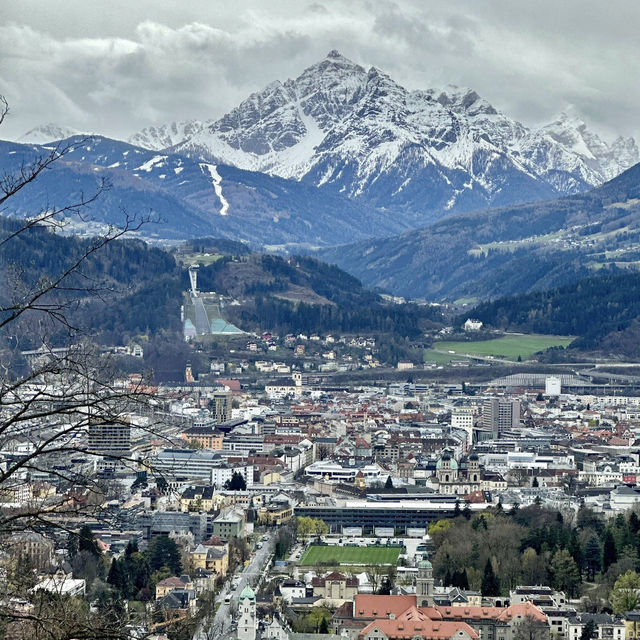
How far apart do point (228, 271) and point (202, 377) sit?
36492mm

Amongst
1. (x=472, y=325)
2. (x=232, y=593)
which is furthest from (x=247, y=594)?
(x=472, y=325)

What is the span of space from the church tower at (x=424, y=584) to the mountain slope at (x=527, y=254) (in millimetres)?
110110

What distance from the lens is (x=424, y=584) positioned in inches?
1469

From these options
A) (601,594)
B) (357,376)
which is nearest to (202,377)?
(357,376)

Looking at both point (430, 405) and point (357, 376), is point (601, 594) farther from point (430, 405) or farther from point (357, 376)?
point (357, 376)

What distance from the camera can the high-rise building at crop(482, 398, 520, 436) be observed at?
75.7m

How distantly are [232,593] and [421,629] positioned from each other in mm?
5656

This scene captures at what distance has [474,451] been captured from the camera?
66.6 metres

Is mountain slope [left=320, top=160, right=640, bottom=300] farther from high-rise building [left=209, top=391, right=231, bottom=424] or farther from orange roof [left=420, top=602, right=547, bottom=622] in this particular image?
orange roof [left=420, top=602, right=547, bottom=622]

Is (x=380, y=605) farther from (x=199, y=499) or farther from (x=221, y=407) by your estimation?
(x=221, y=407)

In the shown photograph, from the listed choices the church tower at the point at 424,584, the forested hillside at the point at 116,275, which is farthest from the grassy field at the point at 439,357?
the church tower at the point at 424,584

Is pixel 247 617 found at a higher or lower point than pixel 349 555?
lower

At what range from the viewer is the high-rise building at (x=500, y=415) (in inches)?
2980

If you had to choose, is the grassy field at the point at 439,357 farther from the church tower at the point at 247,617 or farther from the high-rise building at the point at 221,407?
the church tower at the point at 247,617
